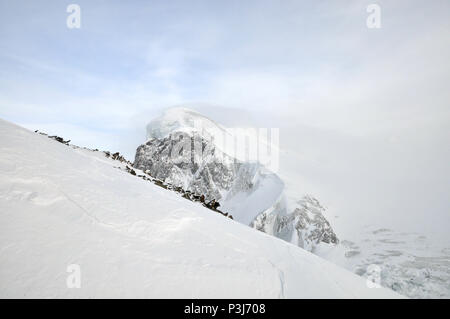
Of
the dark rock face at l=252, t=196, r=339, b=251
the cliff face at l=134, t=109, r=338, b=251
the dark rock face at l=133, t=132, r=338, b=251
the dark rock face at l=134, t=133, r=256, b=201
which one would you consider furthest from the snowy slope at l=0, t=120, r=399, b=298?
the dark rock face at l=134, t=133, r=256, b=201

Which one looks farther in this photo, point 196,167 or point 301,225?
point 196,167

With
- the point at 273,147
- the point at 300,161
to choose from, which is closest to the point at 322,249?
the point at 300,161

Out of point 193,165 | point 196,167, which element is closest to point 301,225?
point 196,167

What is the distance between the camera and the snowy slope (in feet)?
6.53

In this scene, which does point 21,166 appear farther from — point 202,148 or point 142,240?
point 202,148

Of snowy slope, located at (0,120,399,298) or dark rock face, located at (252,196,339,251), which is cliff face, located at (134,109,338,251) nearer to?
dark rock face, located at (252,196,339,251)

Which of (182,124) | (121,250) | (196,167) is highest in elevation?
(182,124)

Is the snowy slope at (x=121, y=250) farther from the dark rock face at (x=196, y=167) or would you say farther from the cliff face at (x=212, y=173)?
the dark rock face at (x=196, y=167)

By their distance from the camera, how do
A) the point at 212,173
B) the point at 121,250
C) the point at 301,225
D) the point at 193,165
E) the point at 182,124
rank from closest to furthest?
1. the point at 121,250
2. the point at 301,225
3. the point at 212,173
4. the point at 193,165
5. the point at 182,124

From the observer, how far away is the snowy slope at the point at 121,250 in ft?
6.53

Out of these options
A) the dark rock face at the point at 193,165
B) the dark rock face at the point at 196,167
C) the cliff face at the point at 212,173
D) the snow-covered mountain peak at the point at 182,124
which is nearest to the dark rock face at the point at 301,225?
the cliff face at the point at 212,173

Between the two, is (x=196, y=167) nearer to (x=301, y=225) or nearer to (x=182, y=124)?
(x=182, y=124)

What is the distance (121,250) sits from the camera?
2430 mm
